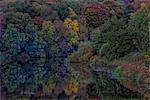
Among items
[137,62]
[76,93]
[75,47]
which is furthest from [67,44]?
[76,93]

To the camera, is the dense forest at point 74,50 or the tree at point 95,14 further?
the tree at point 95,14

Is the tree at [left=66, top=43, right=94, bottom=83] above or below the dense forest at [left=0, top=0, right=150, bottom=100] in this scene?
below

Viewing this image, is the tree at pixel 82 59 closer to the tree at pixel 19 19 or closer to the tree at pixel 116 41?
the tree at pixel 116 41

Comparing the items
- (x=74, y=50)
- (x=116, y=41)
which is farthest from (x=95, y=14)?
(x=116, y=41)

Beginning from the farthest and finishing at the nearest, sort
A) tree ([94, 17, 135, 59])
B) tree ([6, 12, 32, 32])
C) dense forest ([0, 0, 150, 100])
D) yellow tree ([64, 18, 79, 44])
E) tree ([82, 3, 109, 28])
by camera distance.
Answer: tree ([82, 3, 109, 28]), yellow tree ([64, 18, 79, 44]), tree ([6, 12, 32, 32]), tree ([94, 17, 135, 59]), dense forest ([0, 0, 150, 100])

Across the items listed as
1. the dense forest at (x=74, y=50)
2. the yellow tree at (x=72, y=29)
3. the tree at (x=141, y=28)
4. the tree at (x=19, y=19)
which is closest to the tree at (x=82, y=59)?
the dense forest at (x=74, y=50)

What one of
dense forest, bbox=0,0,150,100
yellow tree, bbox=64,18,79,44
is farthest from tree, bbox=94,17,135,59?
yellow tree, bbox=64,18,79,44

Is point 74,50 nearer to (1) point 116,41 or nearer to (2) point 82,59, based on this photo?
(2) point 82,59

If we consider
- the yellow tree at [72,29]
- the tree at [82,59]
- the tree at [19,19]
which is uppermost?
the tree at [19,19]

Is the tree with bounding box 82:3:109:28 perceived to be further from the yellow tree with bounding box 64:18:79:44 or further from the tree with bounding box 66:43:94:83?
the tree with bounding box 66:43:94:83
